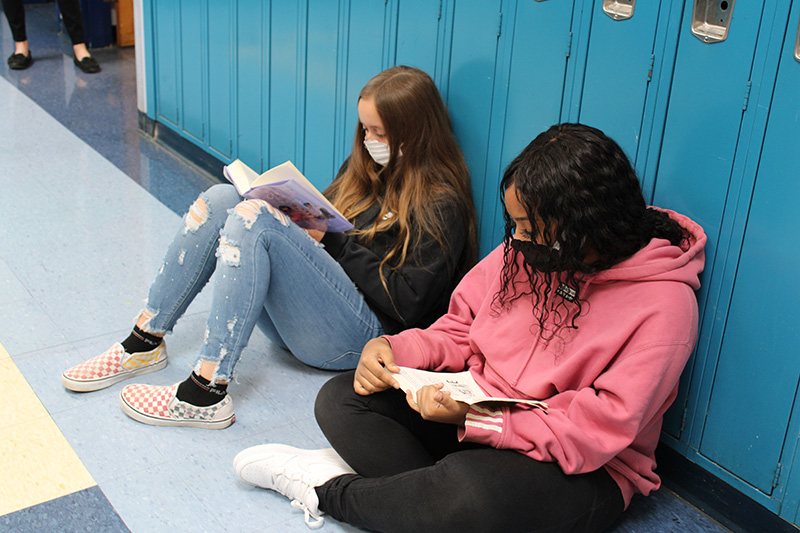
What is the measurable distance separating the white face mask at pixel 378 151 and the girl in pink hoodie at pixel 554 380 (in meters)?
0.56

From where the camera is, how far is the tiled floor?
1.78 meters

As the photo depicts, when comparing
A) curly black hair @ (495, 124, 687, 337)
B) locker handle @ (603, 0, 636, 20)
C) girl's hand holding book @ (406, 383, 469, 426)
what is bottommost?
girl's hand holding book @ (406, 383, 469, 426)

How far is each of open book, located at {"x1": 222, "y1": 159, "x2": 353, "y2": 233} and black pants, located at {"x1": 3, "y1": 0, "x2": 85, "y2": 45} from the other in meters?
4.08

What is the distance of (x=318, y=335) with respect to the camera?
2154 millimetres

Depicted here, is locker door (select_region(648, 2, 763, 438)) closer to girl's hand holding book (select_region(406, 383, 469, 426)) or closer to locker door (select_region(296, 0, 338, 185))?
girl's hand holding book (select_region(406, 383, 469, 426))

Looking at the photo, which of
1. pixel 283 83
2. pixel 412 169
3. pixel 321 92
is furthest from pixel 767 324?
pixel 283 83

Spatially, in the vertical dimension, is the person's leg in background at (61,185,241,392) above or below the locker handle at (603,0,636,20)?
below

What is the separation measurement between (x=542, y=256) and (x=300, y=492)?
0.76m

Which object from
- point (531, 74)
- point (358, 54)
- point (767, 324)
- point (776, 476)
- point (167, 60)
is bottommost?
point (776, 476)

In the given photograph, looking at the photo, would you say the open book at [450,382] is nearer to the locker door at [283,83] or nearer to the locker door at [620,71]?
the locker door at [620,71]

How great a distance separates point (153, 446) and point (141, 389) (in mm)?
178

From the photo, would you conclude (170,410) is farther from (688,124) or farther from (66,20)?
(66,20)

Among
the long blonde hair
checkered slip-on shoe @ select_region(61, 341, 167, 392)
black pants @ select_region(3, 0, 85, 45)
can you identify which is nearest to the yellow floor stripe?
checkered slip-on shoe @ select_region(61, 341, 167, 392)

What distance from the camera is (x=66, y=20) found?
5.53 m
